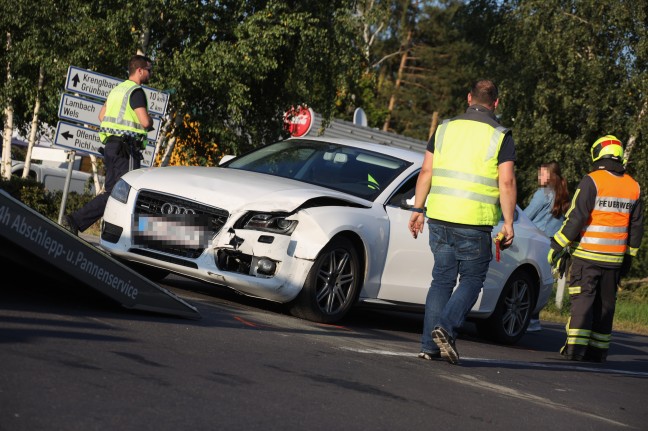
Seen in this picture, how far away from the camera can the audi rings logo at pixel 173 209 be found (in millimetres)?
9133

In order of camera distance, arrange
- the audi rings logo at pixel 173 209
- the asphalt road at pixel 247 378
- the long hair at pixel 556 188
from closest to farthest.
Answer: the asphalt road at pixel 247 378, the audi rings logo at pixel 173 209, the long hair at pixel 556 188

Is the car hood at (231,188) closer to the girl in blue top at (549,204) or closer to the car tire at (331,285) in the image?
the car tire at (331,285)

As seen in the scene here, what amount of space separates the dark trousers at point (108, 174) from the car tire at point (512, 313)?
3.57 m

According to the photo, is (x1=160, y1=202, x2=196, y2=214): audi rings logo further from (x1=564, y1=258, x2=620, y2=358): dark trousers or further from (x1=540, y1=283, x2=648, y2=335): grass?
(x1=540, y1=283, x2=648, y2=335): grass

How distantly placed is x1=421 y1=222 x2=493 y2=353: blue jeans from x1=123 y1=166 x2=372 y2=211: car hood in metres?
1.46

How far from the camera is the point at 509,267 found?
1088cm

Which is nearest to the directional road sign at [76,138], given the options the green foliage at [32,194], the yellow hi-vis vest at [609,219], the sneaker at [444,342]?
the green foliage at [32,194]

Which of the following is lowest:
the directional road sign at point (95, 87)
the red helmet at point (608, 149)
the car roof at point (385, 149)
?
the car roof at point (385, 149)

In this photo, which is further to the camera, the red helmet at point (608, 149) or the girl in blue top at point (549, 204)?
the girl in blue top at point (549, 204)

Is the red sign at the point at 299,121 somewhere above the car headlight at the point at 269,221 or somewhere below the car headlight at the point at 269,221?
above

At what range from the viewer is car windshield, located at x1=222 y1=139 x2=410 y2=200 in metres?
10.0

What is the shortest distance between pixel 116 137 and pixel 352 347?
14.6 ft

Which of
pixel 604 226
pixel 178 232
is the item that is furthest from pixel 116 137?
pixel 604 226

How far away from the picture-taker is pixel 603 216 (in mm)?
10258
